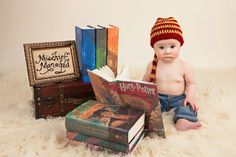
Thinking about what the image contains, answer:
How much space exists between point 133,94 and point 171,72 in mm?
221

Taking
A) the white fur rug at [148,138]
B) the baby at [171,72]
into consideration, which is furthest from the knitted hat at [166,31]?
the white fur rug at [148,138]

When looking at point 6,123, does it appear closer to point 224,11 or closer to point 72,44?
point 72,44

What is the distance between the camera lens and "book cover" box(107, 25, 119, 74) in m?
1.01

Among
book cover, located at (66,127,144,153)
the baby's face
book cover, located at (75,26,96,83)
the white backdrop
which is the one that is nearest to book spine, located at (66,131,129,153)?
book cover, located at (66,127,144,153)

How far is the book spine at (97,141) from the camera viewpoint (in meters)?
0.77

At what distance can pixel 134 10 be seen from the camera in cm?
156

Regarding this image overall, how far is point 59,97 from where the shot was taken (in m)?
0.99

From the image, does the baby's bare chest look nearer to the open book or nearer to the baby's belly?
the baby's belly

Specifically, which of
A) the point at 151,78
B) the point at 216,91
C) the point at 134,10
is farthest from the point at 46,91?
the point at 134,10

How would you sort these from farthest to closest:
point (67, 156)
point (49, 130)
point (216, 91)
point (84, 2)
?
point (84, 2), point (216, 91), point (49, 130), point (67, 156)

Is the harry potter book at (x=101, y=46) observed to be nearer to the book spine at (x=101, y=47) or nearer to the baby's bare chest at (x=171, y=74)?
the book spine at (x=101, y=47)

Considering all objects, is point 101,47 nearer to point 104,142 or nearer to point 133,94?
point 133,94

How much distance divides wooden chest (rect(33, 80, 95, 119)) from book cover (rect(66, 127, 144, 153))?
0.19 meters

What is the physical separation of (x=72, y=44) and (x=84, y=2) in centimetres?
54
